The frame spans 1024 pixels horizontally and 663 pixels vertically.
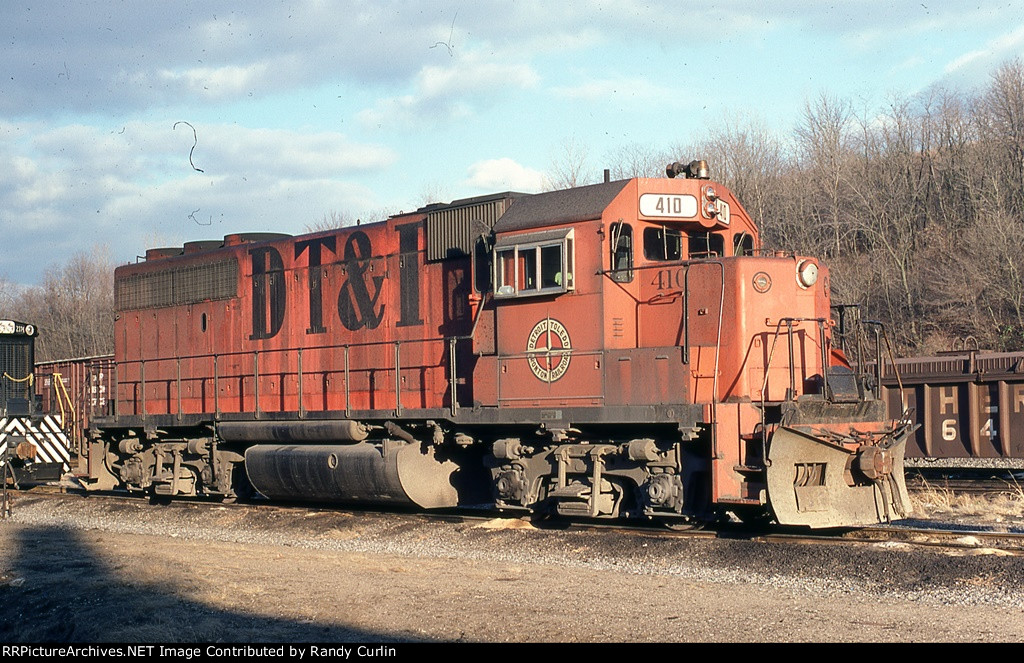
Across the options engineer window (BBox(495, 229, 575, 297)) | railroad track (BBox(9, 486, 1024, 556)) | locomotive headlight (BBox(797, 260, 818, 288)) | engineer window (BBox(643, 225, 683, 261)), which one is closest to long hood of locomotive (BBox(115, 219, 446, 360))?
engineer window (BBox(495, 229, 575, 297))

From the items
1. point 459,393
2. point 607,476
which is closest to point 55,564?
point 459,393

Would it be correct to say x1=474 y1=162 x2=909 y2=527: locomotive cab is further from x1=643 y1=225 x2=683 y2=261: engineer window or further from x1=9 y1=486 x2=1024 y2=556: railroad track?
x1=9 y1=486 x2=1024 y2=556: railroad track

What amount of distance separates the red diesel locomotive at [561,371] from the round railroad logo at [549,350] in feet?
0.07

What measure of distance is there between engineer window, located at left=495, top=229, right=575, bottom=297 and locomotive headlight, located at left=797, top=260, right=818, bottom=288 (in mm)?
2481

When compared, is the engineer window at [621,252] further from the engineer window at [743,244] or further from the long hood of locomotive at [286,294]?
the long hood of locomotive at [286,294]

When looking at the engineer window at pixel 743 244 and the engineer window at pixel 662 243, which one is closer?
the engineer window at pixel 662 243

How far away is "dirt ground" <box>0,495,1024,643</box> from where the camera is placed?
22.6 ft

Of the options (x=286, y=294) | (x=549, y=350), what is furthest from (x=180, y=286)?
(x=549, y=350)

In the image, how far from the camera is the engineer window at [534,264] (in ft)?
37.1

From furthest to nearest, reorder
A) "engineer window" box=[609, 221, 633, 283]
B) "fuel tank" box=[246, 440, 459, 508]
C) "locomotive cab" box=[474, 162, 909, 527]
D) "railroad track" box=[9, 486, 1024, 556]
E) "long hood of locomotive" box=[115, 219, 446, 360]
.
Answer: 1. "long hood of locomotive" box=[115, 219, 446, 360]
2. "fuel tank" box=[246, 440, 459, 508]
3. "engineer window" box=[609, 221, 633, 283]
4. "locomotive cab" box=[474, 162, 909, 527]
5. "railroad track" box=[9, 486, 1024, 556]

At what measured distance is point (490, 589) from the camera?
336 inches

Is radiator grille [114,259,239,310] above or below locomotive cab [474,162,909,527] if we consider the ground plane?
above

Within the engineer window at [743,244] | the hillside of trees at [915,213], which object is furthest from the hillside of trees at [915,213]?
the engineer window at [743,244]
